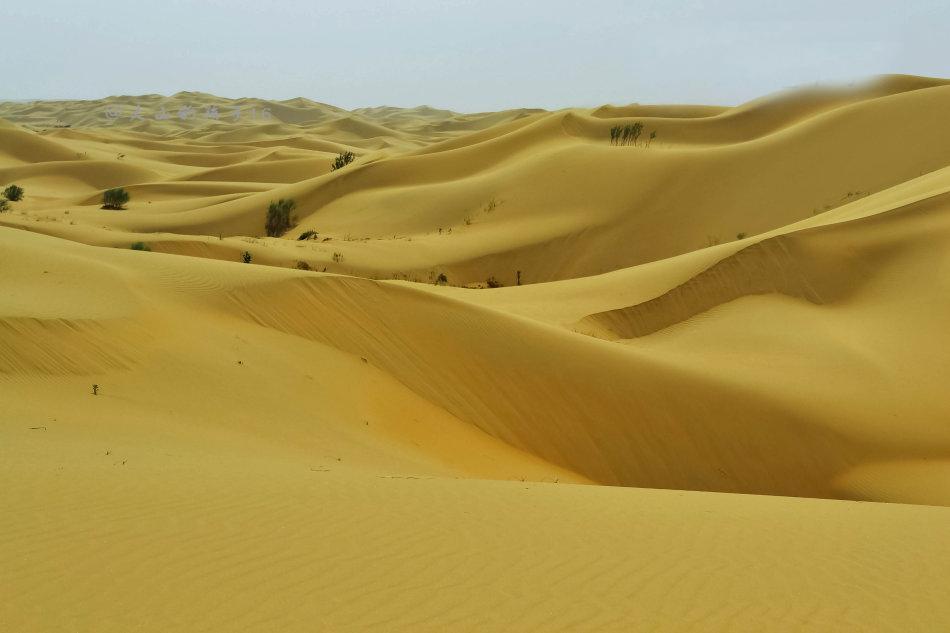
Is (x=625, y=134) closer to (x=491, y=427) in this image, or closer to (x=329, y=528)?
(x=491, y=427)

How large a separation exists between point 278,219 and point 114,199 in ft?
29.7

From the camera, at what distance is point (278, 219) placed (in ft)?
105

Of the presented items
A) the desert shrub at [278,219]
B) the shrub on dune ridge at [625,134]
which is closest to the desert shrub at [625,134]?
the shrub on dune ridge at [625,134]

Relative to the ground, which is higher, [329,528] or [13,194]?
[13,194]

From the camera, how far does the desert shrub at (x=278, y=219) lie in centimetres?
3167

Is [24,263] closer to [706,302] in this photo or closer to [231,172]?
[706,302]

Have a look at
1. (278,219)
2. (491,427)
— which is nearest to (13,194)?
(278,219)

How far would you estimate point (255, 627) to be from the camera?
11.6 ft

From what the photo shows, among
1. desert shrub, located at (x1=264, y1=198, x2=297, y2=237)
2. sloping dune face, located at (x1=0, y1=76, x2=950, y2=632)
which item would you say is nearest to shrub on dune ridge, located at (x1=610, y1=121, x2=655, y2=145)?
sloping dune face, located at (x1=0, y1=76, x2=950, y2=632)

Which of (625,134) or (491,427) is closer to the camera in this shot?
(491,427)

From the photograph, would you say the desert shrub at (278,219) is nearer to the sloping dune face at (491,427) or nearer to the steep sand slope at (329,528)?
the sloping dune face at (491,427)

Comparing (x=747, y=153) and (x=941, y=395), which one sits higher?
(x=747, y=153)

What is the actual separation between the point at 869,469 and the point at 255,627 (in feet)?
29.4

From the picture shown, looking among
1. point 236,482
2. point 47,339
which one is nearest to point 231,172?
point 47,339
